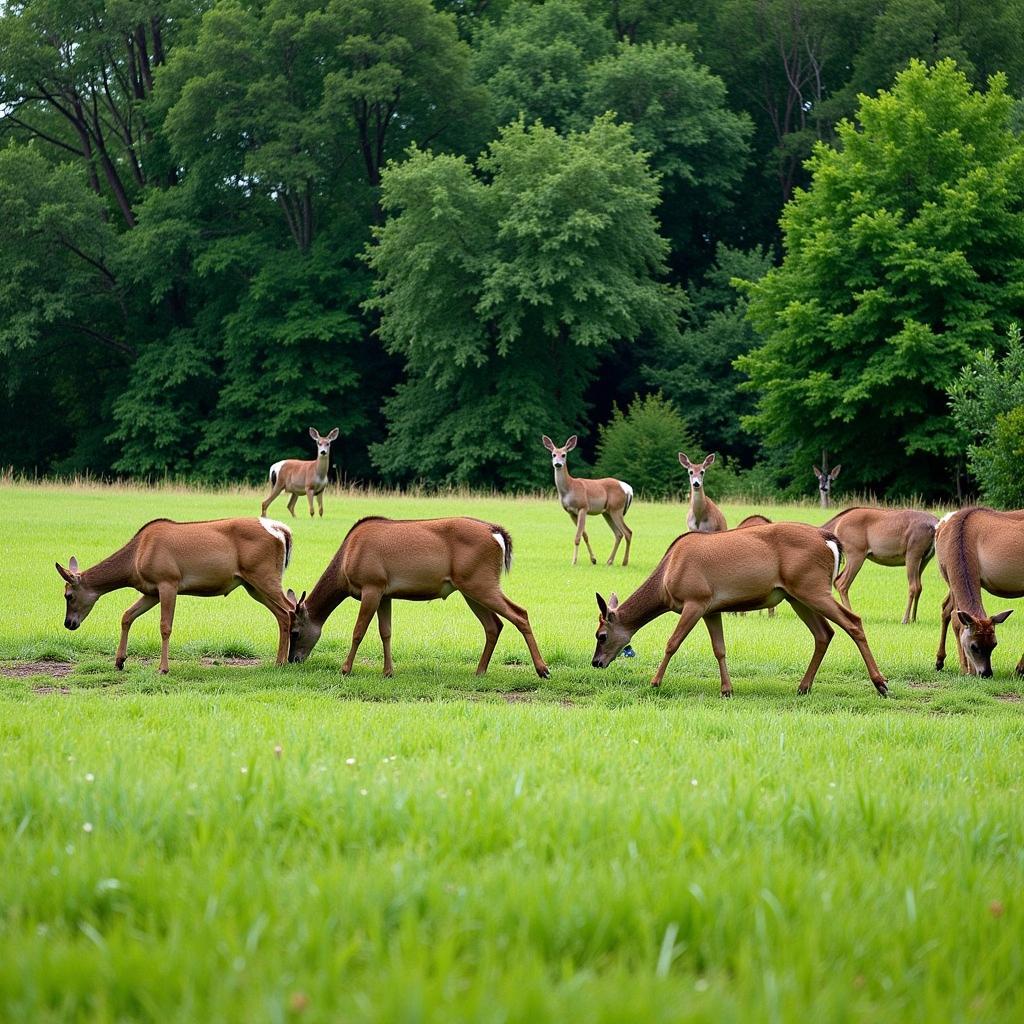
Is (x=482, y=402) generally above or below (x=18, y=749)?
above

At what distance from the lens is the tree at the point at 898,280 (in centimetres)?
4144

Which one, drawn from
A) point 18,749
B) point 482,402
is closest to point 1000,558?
point 18,749

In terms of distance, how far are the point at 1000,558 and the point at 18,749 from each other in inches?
358

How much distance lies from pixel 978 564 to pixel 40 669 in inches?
331

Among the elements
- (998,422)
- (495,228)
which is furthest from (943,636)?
(495,228)

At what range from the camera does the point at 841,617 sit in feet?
35.3

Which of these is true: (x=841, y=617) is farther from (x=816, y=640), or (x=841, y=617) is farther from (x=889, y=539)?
(x=889, y=539)

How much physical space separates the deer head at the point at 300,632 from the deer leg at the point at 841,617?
4.29 m

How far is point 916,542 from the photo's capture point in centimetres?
1619

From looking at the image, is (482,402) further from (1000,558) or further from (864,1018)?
(864,1018)

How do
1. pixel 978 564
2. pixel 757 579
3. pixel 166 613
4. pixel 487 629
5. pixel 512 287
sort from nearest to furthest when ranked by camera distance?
pixel 757 579 → pixel 166 613 → pixel 487 629 → pixel 978 564 → pixel 512 287

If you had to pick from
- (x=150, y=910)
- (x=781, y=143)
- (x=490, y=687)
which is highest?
(x=781, y=143)

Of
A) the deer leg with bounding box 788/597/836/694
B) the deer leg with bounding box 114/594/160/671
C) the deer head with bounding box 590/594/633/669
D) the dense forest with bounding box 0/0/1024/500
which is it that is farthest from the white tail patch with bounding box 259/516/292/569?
the dense forest with bounding box 0/0/1024/500

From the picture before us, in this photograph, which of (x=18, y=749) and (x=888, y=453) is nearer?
(x=18, y=749)
